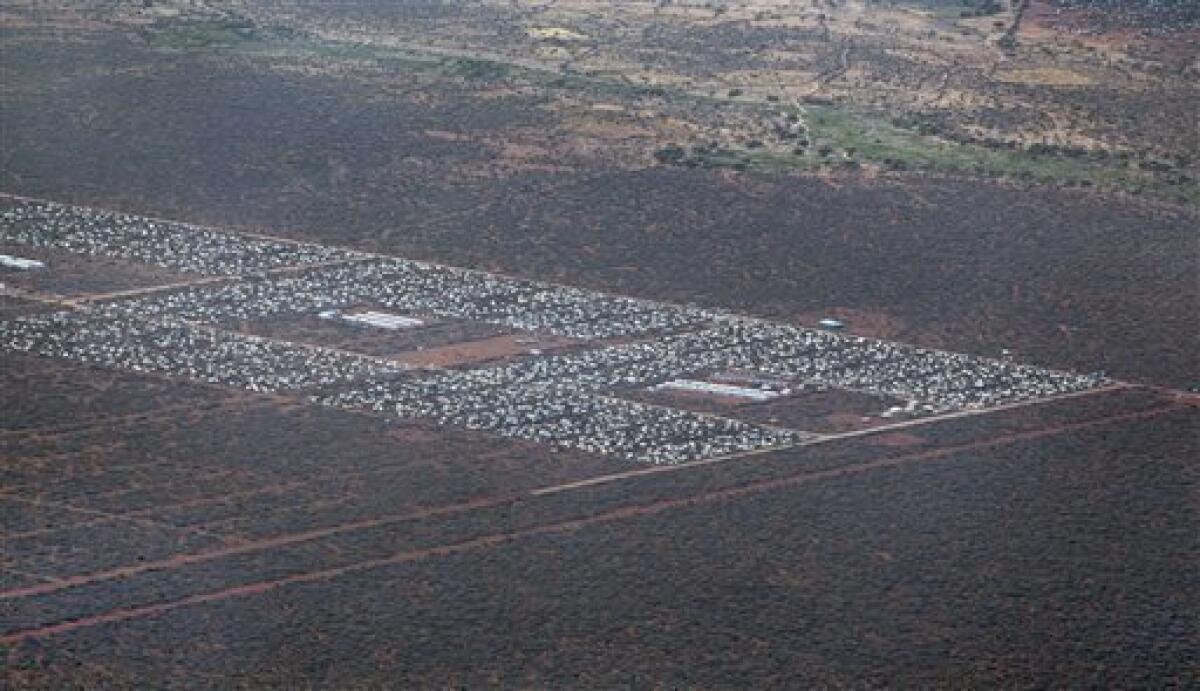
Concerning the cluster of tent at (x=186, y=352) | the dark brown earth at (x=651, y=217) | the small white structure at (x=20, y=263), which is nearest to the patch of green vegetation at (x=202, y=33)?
the dark brown earth at (x=651, y=217)

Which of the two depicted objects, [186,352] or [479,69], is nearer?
[186,352]

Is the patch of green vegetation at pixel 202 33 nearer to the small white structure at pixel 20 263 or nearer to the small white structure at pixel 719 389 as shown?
the small white structure at pixel 20 263

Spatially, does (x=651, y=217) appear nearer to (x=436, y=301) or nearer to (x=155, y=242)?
(x=436, y=301)

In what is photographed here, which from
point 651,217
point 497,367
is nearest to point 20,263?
point 497,367

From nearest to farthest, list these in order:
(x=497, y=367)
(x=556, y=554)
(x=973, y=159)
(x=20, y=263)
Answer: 1. (x=556, y=554)
2. (x=497, y=367)
3. (x=20, y=263)
4. (x=973, y=159)

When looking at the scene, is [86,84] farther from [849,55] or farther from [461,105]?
[849,55]

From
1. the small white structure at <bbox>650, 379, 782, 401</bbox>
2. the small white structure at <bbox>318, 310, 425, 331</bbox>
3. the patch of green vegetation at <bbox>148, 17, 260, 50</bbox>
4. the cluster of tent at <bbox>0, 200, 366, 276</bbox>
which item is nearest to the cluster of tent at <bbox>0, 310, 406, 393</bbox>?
the small white structure at <bbox>318, 310, 425, 331</bbox>
